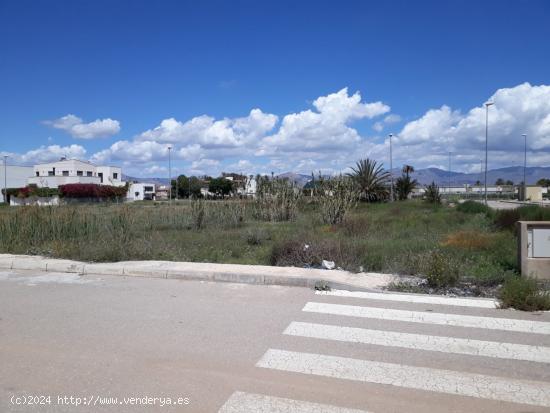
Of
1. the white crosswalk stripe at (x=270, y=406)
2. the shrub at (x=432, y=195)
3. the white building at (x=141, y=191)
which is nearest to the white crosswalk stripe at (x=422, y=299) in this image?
the white crosswalk stripe at (x=270, y=406)

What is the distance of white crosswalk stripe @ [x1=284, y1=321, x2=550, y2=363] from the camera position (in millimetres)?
5441

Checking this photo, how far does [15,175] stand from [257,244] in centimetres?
10565

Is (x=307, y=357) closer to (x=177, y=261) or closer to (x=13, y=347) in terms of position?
(x=13, y=347)

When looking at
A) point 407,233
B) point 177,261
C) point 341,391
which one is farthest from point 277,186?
point 341,391

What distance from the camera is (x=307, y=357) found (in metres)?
5.34

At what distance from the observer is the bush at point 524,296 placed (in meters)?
7.21

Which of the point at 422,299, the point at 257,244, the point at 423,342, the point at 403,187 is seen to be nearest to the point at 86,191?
the point at 403,187

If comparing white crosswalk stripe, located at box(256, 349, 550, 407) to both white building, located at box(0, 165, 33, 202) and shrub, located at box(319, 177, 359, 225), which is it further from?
white building, located at box(0, 165, 33, 202)

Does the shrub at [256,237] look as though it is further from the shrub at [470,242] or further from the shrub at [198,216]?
the shrub at [470,242]

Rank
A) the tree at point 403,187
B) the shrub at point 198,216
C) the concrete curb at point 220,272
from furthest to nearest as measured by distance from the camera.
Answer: the tree at point 403,187, the shrub at point 198,216, the concrete curb at point 220,272

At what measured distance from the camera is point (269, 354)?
17.8 ft

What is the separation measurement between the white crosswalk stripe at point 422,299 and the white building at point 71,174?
308 ft

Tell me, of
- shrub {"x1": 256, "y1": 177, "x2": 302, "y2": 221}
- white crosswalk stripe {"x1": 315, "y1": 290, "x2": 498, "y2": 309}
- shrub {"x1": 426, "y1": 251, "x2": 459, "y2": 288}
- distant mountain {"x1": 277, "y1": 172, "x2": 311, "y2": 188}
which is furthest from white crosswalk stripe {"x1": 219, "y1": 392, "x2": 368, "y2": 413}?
distant mountain {"x1": 277, "y1": 172, "x2": 311, "y2": 188}

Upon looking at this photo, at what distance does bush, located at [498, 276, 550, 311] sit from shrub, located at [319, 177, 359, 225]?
45.3 ft
